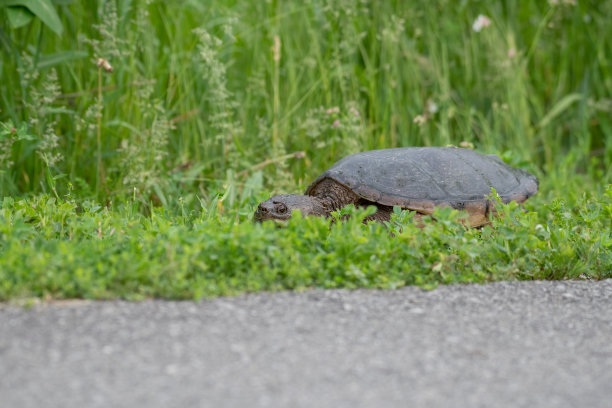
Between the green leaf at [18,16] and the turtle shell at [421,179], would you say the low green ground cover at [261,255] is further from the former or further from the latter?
the green leaf at [18,16]

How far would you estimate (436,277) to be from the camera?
288cm

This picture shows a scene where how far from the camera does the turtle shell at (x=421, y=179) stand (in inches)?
153

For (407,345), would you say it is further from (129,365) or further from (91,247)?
(91,247)

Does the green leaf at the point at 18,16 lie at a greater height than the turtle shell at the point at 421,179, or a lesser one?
greater

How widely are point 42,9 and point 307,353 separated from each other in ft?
8.96

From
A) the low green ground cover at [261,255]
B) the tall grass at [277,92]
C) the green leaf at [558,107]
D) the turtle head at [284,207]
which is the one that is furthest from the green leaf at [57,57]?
the green leaf at [558,107]

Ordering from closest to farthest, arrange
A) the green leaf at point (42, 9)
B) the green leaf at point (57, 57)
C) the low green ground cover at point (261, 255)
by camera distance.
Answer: the low green ground cover at point (261, 255), the green leaf at point (42, 9), the green leaf at point (57, 57)

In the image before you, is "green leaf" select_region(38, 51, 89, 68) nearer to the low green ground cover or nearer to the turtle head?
the low green ground cover

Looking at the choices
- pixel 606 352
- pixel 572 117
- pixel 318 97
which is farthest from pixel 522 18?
pixel 606 352

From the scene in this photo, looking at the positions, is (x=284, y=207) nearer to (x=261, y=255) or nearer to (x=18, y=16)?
(x=261, y=255)

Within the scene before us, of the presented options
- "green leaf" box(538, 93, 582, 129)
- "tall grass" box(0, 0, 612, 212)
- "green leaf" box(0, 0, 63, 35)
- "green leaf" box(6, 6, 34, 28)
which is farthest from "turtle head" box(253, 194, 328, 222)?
"green leaf" box(538, 93, 582, 129)

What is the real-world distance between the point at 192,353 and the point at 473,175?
8.23ft

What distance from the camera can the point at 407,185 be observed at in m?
3.90

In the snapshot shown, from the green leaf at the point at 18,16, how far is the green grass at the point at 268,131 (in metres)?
0.29
